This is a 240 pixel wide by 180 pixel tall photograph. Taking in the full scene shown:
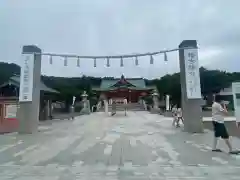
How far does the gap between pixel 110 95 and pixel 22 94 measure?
2735cm

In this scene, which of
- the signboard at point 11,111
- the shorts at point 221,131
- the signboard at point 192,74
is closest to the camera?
the shorts at point 221,131

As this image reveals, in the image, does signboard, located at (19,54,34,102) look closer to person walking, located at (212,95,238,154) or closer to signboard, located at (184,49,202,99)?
signboard, located at (184,49,202,99)

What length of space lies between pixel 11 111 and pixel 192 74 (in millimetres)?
11315

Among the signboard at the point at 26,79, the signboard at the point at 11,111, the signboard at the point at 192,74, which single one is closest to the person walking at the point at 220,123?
the signboard at the point at 192,74

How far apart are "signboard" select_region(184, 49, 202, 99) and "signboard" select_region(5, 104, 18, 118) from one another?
10722mm

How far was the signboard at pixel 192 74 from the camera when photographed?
1406 cm

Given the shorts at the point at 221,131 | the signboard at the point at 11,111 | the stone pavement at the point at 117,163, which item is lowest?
the stone pavement at the point at 117,163

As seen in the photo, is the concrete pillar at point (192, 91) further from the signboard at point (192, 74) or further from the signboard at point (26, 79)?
the signboard at point (26, 79)

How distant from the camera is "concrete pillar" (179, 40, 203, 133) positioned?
14125mm

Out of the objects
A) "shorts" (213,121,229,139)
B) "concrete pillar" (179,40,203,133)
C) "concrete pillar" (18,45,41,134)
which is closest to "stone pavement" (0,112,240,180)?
"shorts" (213,121,229,139)

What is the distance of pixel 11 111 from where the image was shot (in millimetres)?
16156

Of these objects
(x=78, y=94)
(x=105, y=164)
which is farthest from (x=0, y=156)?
(x=78, y=94)

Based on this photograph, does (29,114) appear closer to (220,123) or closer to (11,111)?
(11,111)

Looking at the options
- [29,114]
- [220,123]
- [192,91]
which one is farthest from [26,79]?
[220,123]
